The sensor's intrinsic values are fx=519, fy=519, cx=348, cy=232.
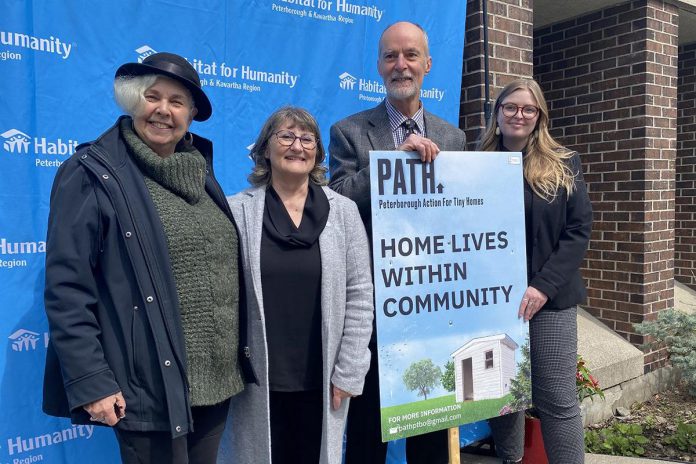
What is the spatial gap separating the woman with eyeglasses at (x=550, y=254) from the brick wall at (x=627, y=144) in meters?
2.50

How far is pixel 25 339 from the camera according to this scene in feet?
7.36

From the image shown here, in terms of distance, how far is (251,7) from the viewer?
2.79 m

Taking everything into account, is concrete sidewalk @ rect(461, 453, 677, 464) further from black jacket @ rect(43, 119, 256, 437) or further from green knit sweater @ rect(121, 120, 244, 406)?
black jacket @ rect(43, 119, 256, 437)

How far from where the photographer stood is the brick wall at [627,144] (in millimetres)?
4469

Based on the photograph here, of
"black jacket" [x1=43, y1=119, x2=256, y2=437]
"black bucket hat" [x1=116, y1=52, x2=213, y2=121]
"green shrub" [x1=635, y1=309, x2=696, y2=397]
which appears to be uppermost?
"black bucket hat" [x1=116, y1=52, x2=213, y2=121]

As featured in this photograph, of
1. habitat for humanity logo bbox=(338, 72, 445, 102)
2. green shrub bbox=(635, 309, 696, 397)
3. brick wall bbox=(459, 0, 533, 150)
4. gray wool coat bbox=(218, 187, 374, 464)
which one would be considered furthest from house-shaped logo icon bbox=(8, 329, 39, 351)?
green shrub bbox=(635, 309, 696, 397)

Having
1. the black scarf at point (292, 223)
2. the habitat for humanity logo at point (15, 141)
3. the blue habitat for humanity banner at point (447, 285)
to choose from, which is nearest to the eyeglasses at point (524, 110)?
the blue habitat for humanity banner at point (447, 285)

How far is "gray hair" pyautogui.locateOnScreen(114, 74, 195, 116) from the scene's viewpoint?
164cm

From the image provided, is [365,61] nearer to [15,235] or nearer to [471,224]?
[471,224]

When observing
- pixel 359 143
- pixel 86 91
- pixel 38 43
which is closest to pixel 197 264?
pixel 359 143

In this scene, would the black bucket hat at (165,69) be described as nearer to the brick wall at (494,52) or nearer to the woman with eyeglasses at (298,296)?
the woman with eyeglasses at (298,296)

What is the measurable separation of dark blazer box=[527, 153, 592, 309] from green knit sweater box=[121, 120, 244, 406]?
4.72ft

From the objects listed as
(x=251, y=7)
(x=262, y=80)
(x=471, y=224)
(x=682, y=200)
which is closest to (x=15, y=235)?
(x=262, y=80)

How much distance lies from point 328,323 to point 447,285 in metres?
0.62
